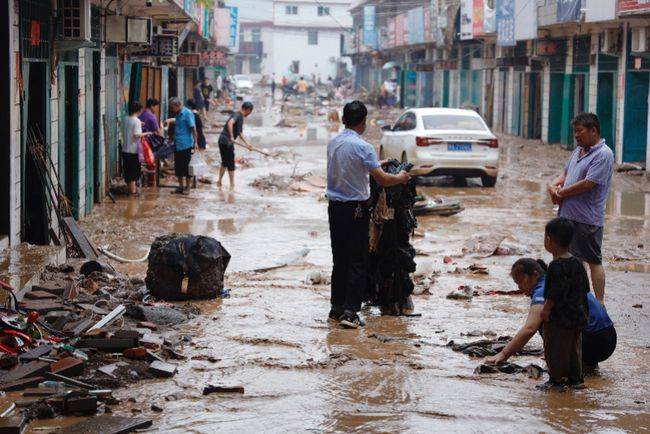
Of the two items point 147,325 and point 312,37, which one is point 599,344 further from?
point 312,37

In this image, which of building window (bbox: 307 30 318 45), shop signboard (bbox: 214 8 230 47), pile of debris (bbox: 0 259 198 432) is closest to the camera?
pile of debris (bbox: 0 259 198 432)

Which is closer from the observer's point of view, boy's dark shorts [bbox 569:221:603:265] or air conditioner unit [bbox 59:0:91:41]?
boy's dark shorts [bbox 569:221:603:265]

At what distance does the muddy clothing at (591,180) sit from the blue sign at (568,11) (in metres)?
18.2

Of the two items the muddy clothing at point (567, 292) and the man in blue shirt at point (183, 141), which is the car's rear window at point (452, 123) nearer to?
the man in blue shirt at point (183, 141)

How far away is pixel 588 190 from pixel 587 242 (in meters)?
0.44

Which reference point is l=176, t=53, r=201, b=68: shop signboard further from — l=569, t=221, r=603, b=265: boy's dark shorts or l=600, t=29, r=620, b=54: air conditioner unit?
l=569, t=221, r=603, b=265: boy's dark shorts

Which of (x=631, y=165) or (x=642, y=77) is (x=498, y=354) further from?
(x=642, y=77)

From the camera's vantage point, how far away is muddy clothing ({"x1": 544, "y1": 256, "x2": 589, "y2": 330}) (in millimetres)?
6707

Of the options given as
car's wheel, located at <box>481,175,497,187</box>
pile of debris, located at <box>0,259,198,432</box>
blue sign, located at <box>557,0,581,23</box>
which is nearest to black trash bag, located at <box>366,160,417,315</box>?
pile of debris, located at <box>0,259,198,432</box>

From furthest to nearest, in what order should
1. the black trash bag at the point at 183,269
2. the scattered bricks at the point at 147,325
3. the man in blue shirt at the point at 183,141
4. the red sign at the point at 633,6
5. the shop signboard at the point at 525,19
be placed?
1. the shop signboard at the point at 525,19
2. the red sign at the point at 633,6
3. the man in blue shirt at the point at 183,141
4. the black trash bag at the point at 183,269
5. the scattered bricks at the point at 147,325

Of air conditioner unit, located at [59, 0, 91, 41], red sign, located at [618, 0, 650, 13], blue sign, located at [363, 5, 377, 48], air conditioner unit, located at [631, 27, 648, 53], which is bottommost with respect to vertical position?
air conditioner unit, located at [59, 0, 91, 41]

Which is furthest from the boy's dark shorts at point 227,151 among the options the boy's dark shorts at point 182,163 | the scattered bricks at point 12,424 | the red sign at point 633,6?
the scattered bricks at point 12,424

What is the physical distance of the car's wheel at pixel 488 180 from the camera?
21.2m

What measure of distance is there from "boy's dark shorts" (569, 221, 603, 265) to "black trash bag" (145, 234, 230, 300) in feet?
10.0
